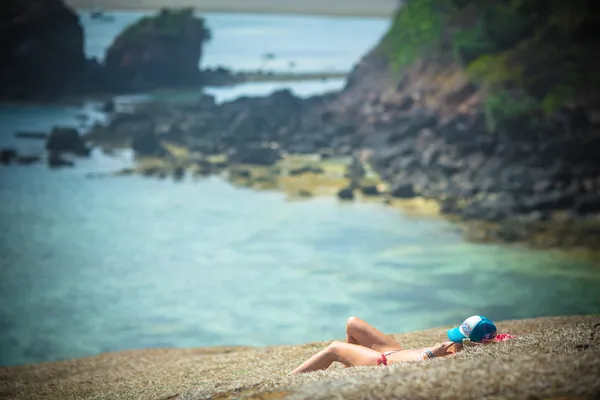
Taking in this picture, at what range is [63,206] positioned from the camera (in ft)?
76.4

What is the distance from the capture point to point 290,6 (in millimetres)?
29844

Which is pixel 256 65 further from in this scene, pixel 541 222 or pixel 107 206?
pixel 541 222

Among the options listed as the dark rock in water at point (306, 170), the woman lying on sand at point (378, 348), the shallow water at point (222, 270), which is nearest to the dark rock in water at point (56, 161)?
the shallow water at point (222, 270)

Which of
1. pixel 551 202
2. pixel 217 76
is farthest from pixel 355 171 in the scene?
pixel 217 76

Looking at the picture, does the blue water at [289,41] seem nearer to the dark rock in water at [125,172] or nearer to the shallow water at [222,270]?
the dark rock in water at [125,172]

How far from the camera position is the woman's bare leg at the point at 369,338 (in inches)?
313

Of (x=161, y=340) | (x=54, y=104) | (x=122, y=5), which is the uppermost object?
(x=122, y=5)

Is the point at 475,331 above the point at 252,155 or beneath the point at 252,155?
beneath

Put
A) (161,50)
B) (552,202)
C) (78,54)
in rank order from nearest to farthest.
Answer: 1. (552,202)
2. (78,54)
3. (161,50)

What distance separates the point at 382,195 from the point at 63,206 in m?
9.89

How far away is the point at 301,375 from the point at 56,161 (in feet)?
62.0

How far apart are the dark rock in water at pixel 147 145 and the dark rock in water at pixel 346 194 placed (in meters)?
6.61

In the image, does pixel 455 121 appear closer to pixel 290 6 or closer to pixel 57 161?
pixel 290 6

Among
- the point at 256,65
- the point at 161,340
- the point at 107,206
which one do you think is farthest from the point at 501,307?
the point at 256,65
